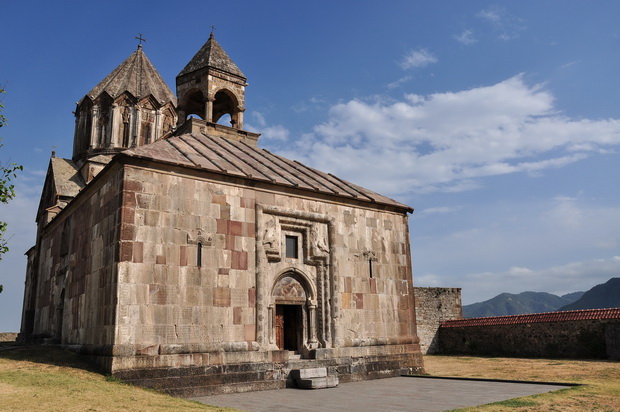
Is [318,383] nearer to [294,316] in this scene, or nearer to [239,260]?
[294,316]

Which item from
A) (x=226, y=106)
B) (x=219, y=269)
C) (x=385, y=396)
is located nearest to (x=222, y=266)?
(x=219, y=269)

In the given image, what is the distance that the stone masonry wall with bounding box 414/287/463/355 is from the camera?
26.8 m

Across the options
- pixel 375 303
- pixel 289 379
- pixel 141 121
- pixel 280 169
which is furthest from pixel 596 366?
pixel 141 121

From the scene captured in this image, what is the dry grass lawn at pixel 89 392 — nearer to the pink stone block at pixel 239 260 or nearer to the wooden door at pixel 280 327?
the pink stone block at pixel 239 260

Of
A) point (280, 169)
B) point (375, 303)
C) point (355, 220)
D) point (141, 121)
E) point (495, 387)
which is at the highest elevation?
point (141, 121)

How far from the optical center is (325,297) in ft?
49.1

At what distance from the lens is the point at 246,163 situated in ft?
51.0

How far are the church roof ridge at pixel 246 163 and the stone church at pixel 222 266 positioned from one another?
7 centimetres

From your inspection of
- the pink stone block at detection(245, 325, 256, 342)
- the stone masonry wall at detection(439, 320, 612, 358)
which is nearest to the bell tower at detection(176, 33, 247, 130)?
the pink stone block at detection(245, 325, 256, 342)

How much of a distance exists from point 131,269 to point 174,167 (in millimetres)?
2878

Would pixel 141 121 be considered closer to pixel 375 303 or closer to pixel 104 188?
pixel 104 188

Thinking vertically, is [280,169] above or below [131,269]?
above

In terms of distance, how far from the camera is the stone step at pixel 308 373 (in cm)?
1306

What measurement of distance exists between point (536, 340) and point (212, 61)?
1815cm
